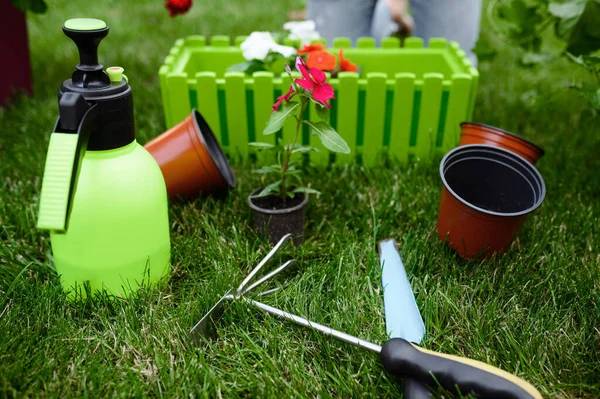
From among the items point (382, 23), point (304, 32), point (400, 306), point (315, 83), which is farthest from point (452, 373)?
point (382, 23)

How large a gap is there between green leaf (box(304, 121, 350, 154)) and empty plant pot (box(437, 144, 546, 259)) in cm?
23

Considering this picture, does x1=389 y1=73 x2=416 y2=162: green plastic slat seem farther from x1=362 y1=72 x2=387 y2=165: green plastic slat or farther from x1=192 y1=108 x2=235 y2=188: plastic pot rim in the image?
x1=192 y1=108 x2=235 y2=188: plastic pot rim

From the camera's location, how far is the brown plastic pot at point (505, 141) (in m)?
1.46

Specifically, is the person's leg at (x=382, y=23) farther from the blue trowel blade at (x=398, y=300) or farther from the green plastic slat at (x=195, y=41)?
the blue trowel blade at (x=398, y=300)

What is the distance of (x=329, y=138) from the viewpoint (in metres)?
1.29

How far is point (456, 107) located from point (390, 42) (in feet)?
1.33

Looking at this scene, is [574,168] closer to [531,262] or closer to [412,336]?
[531,262]

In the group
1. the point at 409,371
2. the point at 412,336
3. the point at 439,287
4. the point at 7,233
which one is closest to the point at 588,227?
the point at 439,287

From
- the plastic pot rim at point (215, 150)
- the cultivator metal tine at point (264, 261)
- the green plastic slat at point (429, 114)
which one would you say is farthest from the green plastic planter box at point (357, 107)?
the cultivator metal tine at point (264, 261)

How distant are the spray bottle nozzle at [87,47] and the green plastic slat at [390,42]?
116 cm

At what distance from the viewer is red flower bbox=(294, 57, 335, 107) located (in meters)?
1.24

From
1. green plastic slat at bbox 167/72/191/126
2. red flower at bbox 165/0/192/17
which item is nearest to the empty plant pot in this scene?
green plastic slat at bbox 167/72/191/126

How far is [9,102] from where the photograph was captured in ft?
6.73

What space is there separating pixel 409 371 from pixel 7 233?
1004 mm
